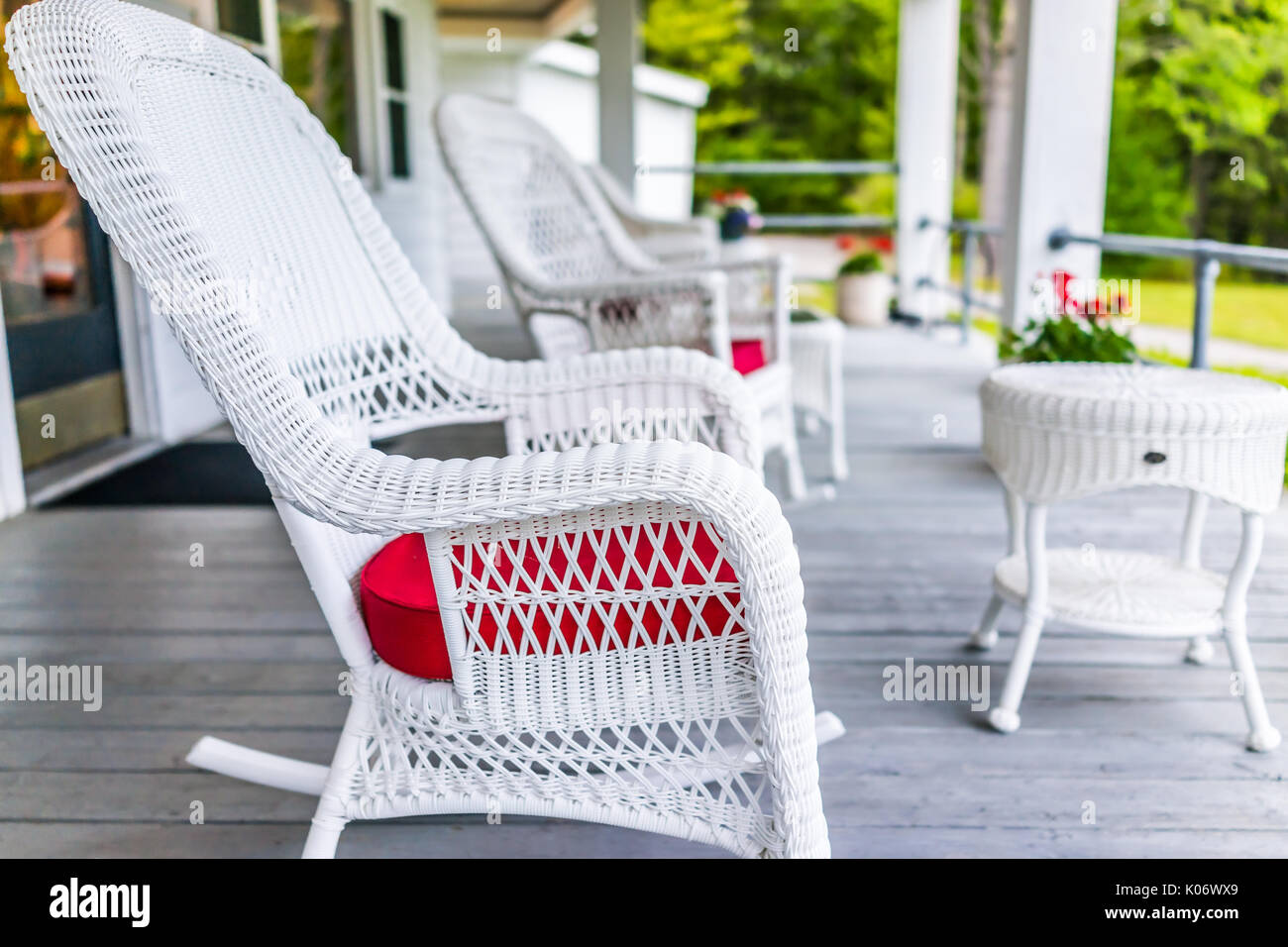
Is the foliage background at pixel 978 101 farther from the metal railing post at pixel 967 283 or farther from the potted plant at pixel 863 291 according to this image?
the potted plant at pixel 863 291

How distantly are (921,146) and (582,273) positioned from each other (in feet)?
16.5

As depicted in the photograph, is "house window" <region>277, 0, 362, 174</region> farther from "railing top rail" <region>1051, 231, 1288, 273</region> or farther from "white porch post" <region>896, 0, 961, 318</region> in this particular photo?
"white porch post" <region>896, 0, 961, 318</region>

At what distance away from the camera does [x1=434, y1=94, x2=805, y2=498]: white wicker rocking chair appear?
2477 mm

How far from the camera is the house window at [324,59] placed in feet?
17.0

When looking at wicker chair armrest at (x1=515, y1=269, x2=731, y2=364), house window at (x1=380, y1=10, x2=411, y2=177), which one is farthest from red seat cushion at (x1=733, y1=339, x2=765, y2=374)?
house window at (x1=380, y1=10, x2=411, y2=177)

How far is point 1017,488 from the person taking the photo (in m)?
1.83

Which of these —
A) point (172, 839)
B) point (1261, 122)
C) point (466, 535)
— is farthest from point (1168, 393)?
point (1261, 122)

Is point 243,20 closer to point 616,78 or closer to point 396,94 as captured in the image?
point 616,78

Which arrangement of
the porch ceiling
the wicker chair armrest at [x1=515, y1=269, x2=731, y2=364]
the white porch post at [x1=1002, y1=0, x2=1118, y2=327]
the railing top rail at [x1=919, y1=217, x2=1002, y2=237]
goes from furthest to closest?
the porch ceiling → the railing top rail at [x1=919, y1=217, x2=1002, y2=237] → the white porch post at [x1=1002, y1=0, x2=1118, y2=327] → the wicker chair armrest at [x1=515, y1=269, x2=731, y2=364]

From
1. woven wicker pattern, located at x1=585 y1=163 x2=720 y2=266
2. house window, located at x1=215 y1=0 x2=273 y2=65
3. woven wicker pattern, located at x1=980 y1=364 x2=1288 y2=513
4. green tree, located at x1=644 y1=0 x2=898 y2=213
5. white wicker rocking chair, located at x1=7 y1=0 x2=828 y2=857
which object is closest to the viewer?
white wicker rocking chair, located at x1=7 y1=0 x2=828 y2=857

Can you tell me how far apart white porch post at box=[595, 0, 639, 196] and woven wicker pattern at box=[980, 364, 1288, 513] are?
423 centimetres

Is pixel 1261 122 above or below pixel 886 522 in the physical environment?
above
